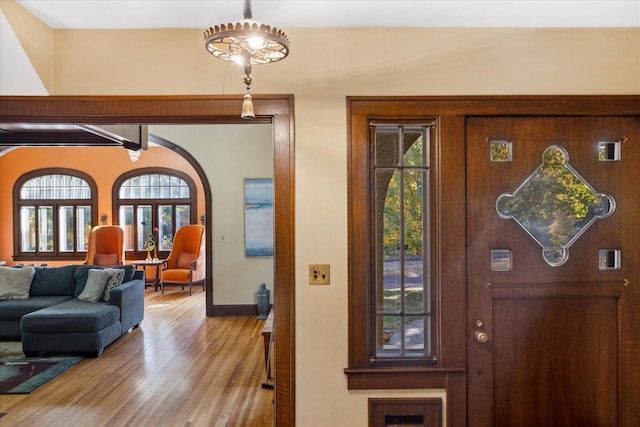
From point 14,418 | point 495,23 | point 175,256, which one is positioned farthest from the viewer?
point 175,256

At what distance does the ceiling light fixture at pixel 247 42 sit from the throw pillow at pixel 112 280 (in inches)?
160

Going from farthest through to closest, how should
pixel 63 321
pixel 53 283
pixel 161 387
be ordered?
pixel 53 283, pixel 63 321, pixel 161 387

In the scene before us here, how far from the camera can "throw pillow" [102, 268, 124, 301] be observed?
4.72m

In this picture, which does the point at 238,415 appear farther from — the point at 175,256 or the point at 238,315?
the point at 175,256

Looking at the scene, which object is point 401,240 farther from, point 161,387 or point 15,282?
point 15,282

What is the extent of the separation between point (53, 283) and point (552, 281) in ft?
18.3

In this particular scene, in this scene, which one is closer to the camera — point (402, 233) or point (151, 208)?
point (402, 233)

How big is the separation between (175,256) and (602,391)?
721cm

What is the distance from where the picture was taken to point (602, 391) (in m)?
2.15

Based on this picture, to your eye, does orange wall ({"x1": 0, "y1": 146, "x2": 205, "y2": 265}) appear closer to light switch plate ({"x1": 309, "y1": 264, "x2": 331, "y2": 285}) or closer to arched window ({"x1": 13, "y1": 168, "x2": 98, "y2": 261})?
arched window ({"x1": 13, "y1": 168, "x2": 98, "y2": 261})

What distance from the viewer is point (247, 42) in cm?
143

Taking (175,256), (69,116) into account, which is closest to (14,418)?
(69,116)

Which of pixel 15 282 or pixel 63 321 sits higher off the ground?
pixel 15 282

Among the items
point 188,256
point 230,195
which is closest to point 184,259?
point 188,256
